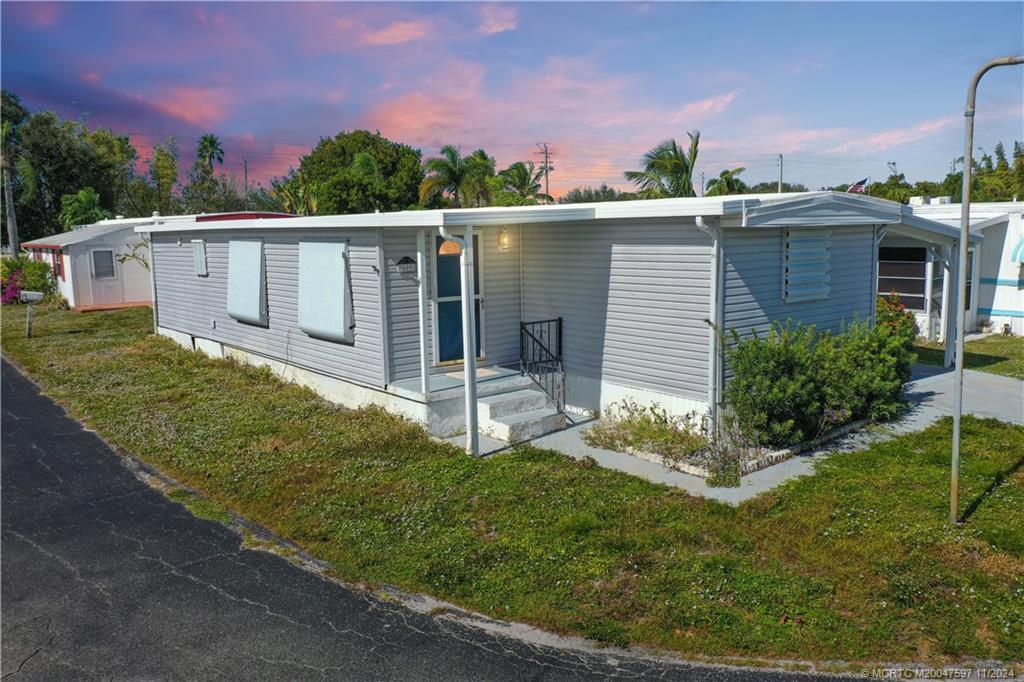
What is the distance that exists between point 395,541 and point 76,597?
2.51 metres

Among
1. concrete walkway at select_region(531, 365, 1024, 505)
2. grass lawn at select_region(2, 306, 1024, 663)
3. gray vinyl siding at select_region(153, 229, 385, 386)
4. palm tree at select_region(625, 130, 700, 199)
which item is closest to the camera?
grass lawn at select_region(2, 306, 1024, 663)

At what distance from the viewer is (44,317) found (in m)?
23.5

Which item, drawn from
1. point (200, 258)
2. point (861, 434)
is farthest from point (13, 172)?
point (861, 434)

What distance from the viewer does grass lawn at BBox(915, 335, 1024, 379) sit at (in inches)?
525

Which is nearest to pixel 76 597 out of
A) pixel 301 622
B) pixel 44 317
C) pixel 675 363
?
pixel 301 622

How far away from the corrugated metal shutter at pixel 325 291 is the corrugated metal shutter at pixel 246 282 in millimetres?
1519

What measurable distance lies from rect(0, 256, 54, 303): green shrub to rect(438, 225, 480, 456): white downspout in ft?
81.4

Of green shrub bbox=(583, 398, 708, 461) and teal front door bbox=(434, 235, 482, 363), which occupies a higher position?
teal front door bbox=(434, 235, 482, 363)

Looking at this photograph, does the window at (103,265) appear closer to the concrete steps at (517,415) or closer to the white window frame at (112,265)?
the white window frame at (112,265)

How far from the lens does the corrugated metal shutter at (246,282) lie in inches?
519

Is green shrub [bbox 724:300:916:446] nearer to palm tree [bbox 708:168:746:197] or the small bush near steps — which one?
the small bush near steps

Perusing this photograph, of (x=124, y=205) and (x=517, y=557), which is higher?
(x=124, y=205)

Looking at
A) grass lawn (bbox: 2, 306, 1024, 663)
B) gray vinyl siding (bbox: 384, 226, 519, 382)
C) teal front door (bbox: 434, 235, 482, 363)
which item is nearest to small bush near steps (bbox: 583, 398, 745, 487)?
grass lawn (bbox: 2, 306, 1024, 663)

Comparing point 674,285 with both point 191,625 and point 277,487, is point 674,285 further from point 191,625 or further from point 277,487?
point 191,625
